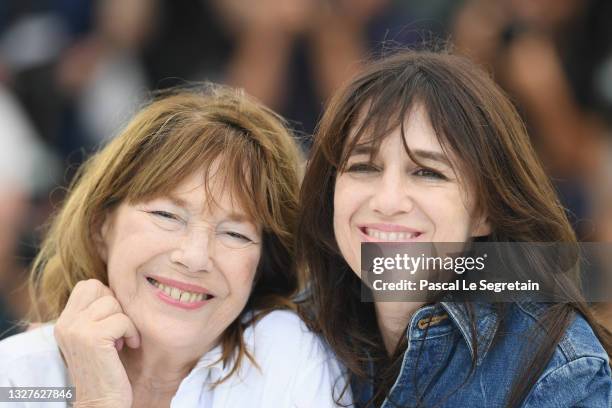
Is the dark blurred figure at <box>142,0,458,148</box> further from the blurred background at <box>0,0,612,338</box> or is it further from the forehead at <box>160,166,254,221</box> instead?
the forehead at <box>160,166,254,221</box>

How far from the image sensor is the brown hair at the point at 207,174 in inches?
82.4

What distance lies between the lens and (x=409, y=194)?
1938mm

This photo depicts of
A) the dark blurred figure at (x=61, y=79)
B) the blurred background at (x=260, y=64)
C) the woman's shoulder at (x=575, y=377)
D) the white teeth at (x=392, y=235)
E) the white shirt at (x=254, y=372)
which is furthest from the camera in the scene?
the dark blurred figure at (x=61, y=79)

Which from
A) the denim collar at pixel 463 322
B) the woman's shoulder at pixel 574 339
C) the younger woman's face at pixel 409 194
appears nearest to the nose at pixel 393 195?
the younger woman's face at pixel 409 194

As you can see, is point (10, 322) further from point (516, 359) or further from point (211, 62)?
point (516, 359)

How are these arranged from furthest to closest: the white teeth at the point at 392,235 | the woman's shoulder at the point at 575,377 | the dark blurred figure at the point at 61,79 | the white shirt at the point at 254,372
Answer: the dark blurred figure at the point at 61,79, the white shirt at the point at 254,372, the white teeth at the point at 392,235, the woman's shoulder at the point at 575,377

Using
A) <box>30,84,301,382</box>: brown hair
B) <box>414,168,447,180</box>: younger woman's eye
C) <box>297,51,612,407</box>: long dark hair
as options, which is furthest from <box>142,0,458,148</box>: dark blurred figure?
<box>414,168,447,180</box>: younger woman's eye

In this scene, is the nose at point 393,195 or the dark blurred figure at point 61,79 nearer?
the nose at point 393,195

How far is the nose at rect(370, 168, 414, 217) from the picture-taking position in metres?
1.92

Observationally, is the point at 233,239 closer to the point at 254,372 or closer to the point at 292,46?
the point at 254,372

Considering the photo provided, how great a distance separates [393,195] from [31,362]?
1.02 metres

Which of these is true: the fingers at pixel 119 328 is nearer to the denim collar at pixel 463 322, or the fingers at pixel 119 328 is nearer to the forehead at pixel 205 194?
the forehead at pixel 205 194

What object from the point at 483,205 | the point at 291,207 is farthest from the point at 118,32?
the point at 483,205

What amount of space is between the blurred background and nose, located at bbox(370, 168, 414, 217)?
1.44m
